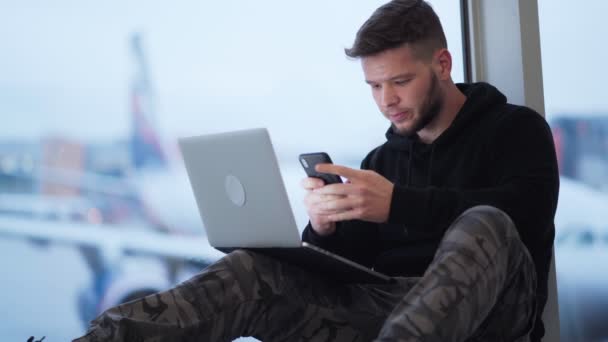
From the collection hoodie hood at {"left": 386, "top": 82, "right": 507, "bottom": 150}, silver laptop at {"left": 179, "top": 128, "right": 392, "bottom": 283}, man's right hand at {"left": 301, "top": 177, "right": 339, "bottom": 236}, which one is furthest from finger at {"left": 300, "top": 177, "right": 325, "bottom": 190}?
hoodie hood at {"left": 386, "top": 82, "right": 507, "bottom": 150}

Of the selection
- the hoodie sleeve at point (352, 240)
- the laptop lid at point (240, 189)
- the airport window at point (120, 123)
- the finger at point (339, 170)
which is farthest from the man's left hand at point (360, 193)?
the airport window at point (120, 123)

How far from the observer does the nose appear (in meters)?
1.72

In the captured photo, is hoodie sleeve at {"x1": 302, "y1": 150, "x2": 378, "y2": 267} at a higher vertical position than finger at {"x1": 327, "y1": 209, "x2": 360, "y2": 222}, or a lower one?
lower

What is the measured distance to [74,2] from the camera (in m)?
1.89

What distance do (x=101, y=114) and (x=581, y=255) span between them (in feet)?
4.82

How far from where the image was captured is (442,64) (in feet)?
5.86

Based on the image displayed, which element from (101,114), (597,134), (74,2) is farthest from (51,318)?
(597,134)

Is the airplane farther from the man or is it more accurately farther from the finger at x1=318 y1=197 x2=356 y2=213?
the finger at x1=318 y1=197 x2=356 y2=213

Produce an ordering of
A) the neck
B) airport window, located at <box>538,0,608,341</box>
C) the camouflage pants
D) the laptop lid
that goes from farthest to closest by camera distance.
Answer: airport window, located at <box>538,0,608,341</box> → the neck → the laptop lid → the camouflage pants

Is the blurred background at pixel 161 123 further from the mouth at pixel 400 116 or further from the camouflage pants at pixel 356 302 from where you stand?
the camouflage pants at pixel 356 302

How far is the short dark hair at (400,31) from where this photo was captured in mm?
1709

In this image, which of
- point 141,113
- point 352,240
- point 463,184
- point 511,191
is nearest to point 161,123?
point 141,113

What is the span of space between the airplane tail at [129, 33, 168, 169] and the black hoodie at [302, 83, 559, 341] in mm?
513

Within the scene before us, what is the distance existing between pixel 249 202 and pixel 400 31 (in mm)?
593
